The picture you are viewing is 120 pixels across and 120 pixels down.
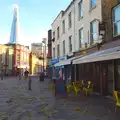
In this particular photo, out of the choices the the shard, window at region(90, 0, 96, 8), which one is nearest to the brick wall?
window at region(90, 0, 96, 8)

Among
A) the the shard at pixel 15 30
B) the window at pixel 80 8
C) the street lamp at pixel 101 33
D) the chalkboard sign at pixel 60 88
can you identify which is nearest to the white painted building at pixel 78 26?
the window at pixel 80 8

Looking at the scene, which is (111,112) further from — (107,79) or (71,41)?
(71,41)

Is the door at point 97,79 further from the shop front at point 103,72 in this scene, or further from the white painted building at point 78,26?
the white painted building at point 78,26

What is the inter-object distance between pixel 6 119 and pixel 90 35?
1311 cm

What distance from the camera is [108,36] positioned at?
16.8 m

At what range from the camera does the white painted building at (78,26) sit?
19562mm

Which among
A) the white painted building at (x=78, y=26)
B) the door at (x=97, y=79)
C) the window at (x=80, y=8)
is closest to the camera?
the door at (x=97, y=79)

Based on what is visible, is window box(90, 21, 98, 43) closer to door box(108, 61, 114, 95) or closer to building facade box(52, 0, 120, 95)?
building facade box(52, 0, 120, 95)

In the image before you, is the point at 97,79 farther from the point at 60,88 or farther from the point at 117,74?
the point at 60,88

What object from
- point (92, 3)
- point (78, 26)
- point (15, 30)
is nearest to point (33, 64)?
point (15, 30)

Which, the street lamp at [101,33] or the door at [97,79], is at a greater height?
the street lamp at [101,33]

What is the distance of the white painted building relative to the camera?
1956cm

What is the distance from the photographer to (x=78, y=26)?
79.8 feet

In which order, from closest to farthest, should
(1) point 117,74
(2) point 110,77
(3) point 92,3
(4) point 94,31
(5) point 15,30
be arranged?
(1) point 117,74 < (2) point 110,77 < (4) point 94,31 < (3) point 92,3 < (5) point 15,30
